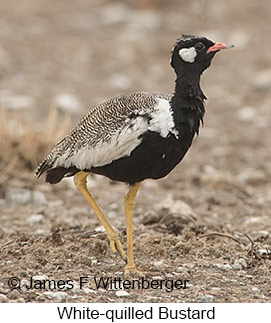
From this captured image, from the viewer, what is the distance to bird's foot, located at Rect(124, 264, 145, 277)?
4.50 meters

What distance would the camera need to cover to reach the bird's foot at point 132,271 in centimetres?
450

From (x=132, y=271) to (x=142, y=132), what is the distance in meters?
0.86

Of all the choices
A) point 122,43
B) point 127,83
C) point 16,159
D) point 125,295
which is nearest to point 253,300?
point 125,295

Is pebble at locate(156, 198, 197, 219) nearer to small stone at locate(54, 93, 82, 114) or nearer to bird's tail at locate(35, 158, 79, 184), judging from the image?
bird's tail at locate(35, 158, 79, 184)

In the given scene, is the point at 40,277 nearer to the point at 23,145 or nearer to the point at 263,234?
the point at 263,234

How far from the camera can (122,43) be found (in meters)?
12.3

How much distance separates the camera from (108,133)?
14.6 feet

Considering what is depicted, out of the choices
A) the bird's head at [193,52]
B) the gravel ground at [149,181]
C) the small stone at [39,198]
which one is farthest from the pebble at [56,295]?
the small stone at [39,198]

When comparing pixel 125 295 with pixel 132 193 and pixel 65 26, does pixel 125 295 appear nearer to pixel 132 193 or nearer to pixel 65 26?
pixel 132 193

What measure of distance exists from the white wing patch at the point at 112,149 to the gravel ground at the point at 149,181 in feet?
2.14

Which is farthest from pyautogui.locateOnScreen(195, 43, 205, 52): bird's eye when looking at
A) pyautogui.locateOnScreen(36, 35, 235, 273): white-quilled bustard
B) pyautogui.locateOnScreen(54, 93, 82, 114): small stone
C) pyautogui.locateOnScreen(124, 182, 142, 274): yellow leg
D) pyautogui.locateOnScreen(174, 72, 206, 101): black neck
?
pyautogui.locateOnScreen(54, 93, 82, 114): small stone

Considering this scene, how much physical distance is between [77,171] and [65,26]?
9133mm

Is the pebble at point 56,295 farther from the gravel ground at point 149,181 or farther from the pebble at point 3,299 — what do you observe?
the pebble at point 3,299

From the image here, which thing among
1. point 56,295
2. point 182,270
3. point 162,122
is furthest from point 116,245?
point 162,122
